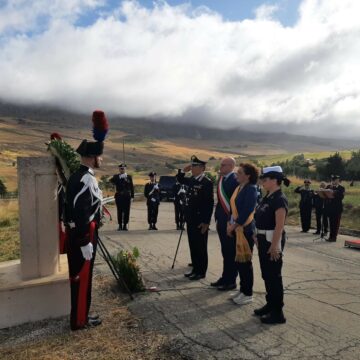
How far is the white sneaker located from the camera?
613 cm

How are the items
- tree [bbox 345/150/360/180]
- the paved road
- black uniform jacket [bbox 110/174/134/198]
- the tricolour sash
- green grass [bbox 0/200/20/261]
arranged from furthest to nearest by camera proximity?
1. tree [bbox 345/150/360/180]
2. black uniform jacket [bbox 110/174/134/198]
3. green grass [bbox 0/200/20/261]
4. the tricolour sash
5. the paved road

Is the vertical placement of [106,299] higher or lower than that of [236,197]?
lower

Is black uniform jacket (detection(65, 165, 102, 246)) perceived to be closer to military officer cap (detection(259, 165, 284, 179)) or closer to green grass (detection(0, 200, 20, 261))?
military officer cap (detection(259, 165, 284, 179))

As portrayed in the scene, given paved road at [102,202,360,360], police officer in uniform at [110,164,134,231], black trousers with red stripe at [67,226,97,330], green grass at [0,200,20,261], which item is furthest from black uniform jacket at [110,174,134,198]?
black trousers with red stripe at [67,226,97,330]

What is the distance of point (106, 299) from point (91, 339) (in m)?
1.40

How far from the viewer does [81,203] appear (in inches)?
200

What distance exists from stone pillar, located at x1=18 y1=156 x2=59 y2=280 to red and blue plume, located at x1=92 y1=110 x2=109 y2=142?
904 mm

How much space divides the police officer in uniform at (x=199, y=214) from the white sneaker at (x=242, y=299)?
1.40 m

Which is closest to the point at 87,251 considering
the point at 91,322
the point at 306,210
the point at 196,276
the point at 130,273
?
the point at 91,322

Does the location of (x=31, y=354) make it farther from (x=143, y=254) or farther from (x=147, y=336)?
(x=143, y=254)

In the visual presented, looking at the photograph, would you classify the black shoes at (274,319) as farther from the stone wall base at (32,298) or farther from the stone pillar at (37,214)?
the stone pillar at (37,214)

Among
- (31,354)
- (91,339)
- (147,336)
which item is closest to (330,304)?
(147,336)

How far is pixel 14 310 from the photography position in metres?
5.53

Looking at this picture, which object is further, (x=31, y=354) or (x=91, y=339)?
(x=91, y=339)
